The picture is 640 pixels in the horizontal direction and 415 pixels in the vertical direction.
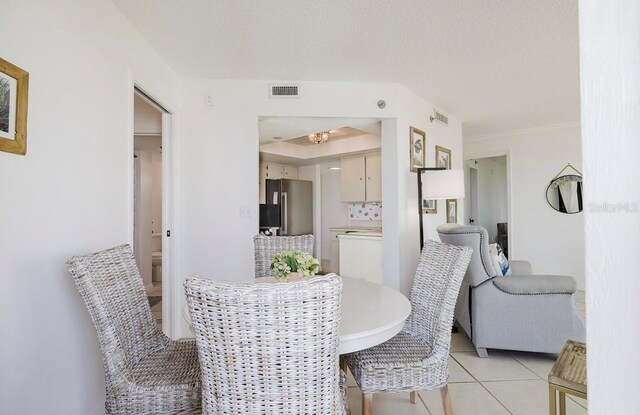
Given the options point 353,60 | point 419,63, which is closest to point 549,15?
point 419,63

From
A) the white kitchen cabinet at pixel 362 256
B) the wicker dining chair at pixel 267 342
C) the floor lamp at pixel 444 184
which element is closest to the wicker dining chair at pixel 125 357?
the wicker dining chair at pixel 267 342

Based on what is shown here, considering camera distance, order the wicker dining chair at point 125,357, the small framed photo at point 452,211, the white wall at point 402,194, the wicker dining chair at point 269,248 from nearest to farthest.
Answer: the wicker dining chair at point 125,357
the wicker dining chair at point 269,248
the white wall at point 402,194
the small framed photo at point 452,211

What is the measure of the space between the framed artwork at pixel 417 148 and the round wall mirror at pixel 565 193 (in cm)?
243

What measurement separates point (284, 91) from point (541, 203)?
164 inches

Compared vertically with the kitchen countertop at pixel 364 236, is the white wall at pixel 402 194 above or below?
above

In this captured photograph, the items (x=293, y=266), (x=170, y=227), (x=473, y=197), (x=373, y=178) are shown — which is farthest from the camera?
(x=473, y=197)

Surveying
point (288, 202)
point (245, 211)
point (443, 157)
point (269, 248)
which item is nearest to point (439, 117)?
point (443, 157)

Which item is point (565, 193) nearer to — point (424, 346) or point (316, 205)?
point (316, 205)

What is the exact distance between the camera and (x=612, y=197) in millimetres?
351

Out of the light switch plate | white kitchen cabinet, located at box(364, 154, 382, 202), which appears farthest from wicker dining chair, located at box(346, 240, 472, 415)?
white kitchen cabinet, located at box(364, 154, 382, 202)

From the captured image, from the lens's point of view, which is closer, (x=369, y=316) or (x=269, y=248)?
(x=369, y=316)

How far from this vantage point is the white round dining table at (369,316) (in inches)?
48.2

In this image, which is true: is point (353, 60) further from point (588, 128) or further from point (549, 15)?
point (588, 128)

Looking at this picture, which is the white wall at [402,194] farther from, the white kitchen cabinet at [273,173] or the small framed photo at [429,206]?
the white kitchen cabinet at [273,173]
